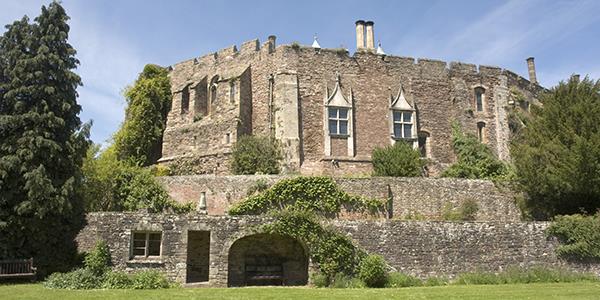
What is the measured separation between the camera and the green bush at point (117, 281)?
17406 mm

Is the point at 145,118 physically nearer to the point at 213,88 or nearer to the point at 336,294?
the point at 213,88

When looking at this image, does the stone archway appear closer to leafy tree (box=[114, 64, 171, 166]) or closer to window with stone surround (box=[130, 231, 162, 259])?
window with stone surround (box=[130, 231, 162, 259])

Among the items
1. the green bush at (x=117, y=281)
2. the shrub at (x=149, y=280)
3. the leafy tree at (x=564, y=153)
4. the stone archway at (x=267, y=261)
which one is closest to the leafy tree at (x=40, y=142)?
the green bush at (x=117, y=281)

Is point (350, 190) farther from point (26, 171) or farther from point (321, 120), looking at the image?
point (26, 171)

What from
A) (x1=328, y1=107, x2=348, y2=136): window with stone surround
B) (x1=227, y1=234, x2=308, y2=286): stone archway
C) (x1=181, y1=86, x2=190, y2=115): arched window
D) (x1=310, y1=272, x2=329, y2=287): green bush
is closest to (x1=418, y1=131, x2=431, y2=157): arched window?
(x1=328, y1=107, x2=348, y2=136): window with stone surround

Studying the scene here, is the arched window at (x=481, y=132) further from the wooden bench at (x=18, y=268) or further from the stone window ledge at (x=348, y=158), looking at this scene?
the wooden bench at (x=18, y=268)

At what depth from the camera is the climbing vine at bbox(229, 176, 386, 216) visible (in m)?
24.3

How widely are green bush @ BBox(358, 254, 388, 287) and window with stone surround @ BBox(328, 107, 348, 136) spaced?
1362 cm

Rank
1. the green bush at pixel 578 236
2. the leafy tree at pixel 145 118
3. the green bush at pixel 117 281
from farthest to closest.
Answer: the leafy tree at pixel 145 118
the green bush at pixel 578 236
the green bush at pixel 117 281

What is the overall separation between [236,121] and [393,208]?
1075 centimetres

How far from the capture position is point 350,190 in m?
25.1

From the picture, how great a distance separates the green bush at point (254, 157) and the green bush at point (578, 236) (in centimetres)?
1342

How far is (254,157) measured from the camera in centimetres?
2795

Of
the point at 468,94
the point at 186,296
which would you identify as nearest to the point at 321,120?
the point at 468,94
